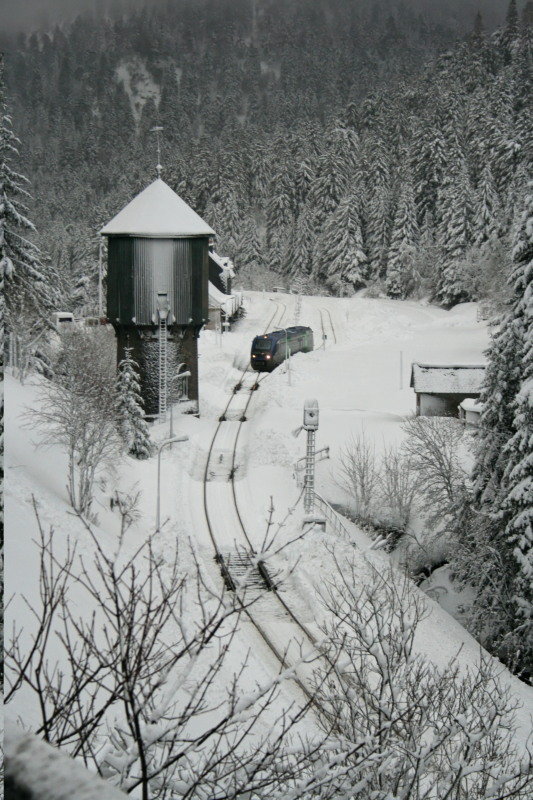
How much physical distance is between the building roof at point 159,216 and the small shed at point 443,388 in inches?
373

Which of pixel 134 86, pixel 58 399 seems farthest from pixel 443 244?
pixel 58 399

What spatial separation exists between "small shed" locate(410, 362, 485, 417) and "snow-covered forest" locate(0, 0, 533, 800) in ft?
4.64

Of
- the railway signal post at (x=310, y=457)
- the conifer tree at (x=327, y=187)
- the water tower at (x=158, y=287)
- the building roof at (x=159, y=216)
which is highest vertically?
the conifer tree at (x=327, y=187)

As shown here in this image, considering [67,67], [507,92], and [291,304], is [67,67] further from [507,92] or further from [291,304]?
[291,304]

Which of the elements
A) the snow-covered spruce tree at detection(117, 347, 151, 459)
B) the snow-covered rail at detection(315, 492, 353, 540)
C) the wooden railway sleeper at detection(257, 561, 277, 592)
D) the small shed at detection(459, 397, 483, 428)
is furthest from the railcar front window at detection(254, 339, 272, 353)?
the wooden railway sleeper at detection(257, 561, 277, 592)

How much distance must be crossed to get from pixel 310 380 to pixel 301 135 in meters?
10.5

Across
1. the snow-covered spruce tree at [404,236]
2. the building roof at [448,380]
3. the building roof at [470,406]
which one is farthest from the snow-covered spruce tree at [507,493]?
the snow-covered spruce tree at [404,236]

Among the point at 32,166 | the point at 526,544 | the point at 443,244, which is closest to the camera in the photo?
the point at 526,544

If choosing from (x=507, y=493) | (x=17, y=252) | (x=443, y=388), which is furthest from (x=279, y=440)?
(x=17, y=252)

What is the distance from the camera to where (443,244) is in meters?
33.2

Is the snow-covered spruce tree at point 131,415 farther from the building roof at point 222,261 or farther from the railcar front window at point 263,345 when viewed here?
the building roof at point 222,261

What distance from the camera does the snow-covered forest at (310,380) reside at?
33.9ft

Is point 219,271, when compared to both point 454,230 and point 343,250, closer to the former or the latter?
point 343,250

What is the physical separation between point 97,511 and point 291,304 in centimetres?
2584
